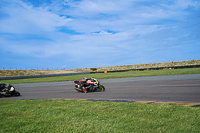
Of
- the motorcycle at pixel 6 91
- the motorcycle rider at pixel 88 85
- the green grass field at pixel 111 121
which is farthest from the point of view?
the motorcycle rider at pixel 88 85

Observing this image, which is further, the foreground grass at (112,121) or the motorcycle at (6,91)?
the motorcycle at (6,91)

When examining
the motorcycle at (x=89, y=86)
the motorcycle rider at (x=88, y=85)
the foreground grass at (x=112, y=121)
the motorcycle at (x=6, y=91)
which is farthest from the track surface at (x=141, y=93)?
the foreground grass at (x=112, y=121)

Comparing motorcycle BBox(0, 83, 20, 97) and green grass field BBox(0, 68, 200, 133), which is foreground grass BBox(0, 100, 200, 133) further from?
motorcycle BBox(0, 83, 20, 97)

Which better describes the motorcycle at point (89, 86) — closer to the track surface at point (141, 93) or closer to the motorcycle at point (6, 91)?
the track surface at point (141, 93)

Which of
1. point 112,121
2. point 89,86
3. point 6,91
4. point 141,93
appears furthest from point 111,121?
point 6,91

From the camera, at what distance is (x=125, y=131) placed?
3.42 m

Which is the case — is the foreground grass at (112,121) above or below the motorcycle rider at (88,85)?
below

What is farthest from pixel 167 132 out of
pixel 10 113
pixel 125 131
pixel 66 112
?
Result: pixel 10 113

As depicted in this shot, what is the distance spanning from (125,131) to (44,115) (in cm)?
257

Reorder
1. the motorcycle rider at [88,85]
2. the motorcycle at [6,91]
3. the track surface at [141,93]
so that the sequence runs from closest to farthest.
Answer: the track surface at [141,93] < the motorcycle at [6,91] < the motorcycle rider at [88,85]

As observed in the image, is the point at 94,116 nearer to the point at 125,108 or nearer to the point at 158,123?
the point at 125,108

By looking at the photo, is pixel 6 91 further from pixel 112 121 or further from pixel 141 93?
pixel 112 121

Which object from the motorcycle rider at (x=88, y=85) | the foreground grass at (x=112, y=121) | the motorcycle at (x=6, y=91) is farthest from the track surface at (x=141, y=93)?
the foreground grass at (x=112, y=121)

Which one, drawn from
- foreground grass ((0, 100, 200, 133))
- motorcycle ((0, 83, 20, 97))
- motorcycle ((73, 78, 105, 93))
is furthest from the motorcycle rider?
foreground grass ((0, 100, 200, 133))
